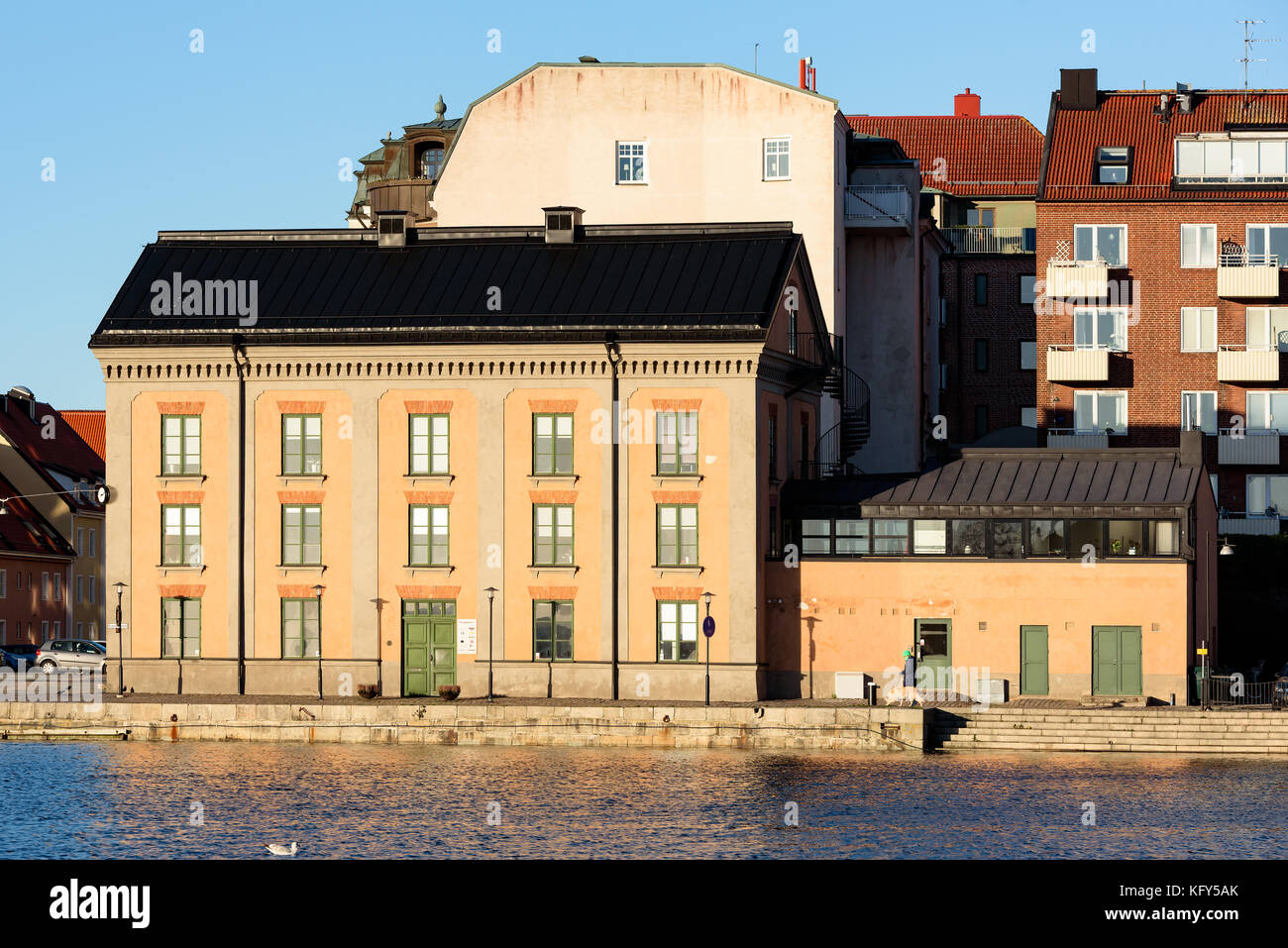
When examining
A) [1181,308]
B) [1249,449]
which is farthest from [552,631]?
[1181,308]

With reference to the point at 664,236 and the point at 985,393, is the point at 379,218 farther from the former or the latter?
the point at 985,393

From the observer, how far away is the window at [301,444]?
200 feet

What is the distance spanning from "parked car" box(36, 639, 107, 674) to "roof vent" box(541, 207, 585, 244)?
2445 cm

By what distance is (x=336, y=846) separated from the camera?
37.1 meters

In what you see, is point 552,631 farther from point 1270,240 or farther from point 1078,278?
point 1270,240

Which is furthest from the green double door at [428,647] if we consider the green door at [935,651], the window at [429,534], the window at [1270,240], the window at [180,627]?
the window at [1270,240]

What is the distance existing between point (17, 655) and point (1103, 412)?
44.2 metres

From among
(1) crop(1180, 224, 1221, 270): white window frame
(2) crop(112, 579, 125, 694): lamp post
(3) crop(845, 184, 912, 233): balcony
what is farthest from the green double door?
(1) crop(1180, 224, 1221, 270): white window frame

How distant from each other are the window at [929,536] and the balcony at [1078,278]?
76.0 ft

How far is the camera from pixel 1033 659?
190 feet

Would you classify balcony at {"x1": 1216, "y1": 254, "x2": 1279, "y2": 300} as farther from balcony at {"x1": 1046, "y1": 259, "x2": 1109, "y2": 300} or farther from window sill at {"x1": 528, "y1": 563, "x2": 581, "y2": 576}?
window sill at {"x1": 528, "y1": 563, "x2": 581, "y2": 576}

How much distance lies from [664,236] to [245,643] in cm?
1779
